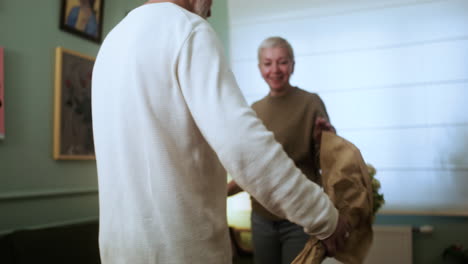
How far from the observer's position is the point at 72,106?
8.23 ft

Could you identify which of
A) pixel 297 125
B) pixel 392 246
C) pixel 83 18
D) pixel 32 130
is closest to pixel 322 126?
pixel 297 125

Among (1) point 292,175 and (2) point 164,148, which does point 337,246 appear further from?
(2) point 164,148

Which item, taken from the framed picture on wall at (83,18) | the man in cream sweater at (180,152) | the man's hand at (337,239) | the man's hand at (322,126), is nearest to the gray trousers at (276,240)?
the man's hand at (322,126)

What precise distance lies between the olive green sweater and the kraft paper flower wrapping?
1.70 ft

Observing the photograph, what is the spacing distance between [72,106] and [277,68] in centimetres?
125

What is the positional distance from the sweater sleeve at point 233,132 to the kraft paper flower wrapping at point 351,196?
354 millimetres

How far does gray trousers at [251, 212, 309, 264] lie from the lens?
1766mm

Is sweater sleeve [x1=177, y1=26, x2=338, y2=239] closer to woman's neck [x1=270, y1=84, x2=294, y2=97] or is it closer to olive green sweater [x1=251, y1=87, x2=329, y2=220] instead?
olive green sweater [x1=251, y1=87, x2=329, y2=220]

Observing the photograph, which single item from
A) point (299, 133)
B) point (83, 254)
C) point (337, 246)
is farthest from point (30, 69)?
point (337, 246)

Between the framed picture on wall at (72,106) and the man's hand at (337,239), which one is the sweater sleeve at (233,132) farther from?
the framed picture on wall at (72,106)

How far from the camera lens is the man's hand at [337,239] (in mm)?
A: 995

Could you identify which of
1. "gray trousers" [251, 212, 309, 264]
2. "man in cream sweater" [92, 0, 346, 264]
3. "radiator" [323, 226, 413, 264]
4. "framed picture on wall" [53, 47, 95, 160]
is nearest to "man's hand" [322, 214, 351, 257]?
"man in cream sweater" [92, 0, 346, 264]

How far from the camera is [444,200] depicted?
310 centimetres

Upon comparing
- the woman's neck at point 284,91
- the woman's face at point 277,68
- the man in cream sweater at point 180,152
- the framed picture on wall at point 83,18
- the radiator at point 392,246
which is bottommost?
the radiator at point 392,246
